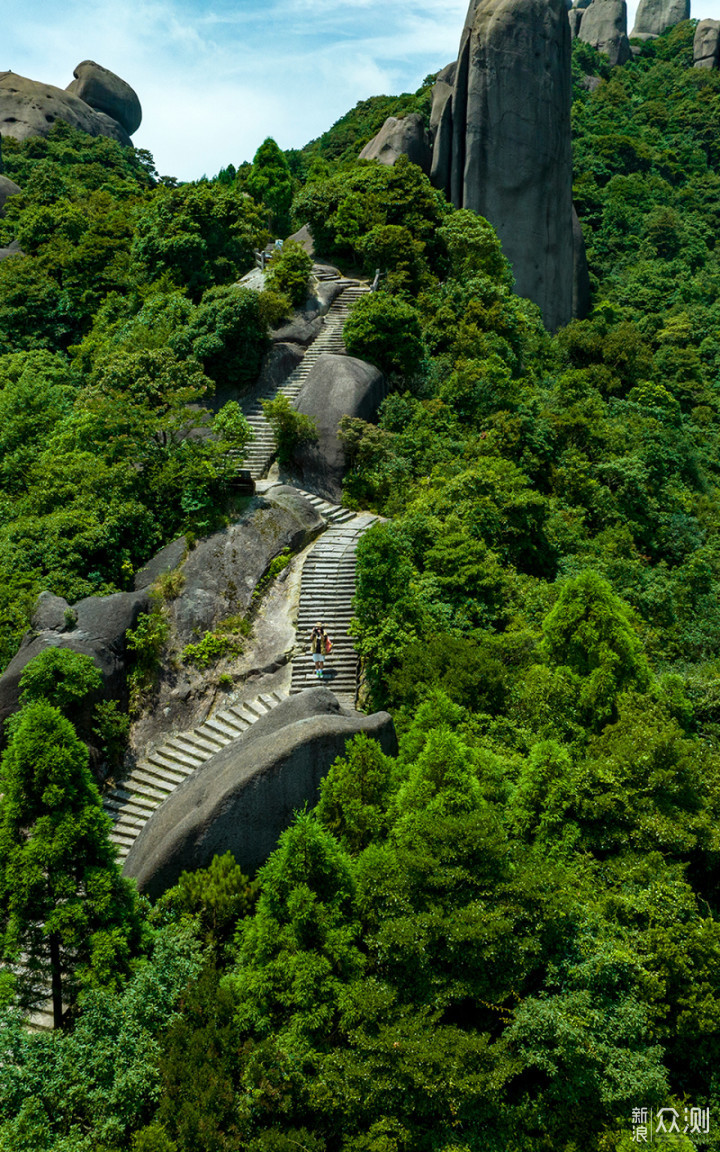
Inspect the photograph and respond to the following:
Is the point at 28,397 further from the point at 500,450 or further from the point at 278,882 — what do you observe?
the point at 278,882

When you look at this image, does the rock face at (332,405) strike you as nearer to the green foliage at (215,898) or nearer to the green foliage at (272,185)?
the green foliage at (215,898)

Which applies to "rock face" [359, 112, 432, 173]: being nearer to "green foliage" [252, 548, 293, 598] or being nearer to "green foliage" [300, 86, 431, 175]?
"green foliage" [300, 86, 431, 175]

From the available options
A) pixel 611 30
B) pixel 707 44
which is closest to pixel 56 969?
pixel 707 44

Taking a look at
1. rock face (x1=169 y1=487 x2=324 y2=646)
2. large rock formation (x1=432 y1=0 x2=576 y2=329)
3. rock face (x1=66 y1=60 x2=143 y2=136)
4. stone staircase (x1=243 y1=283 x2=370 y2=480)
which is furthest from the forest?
rock face (x1=66 y1=60 x2=143 y2=136)

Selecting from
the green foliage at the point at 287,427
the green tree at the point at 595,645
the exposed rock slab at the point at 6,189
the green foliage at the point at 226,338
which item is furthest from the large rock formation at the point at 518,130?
the exposed rock slab at the point at 6,189

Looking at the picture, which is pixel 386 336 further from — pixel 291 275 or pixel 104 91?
pixel 104 91

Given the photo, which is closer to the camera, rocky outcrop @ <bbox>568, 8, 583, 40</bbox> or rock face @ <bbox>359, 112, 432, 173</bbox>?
rock face @ <bbox>359, 112, 432, 173</bbox>
